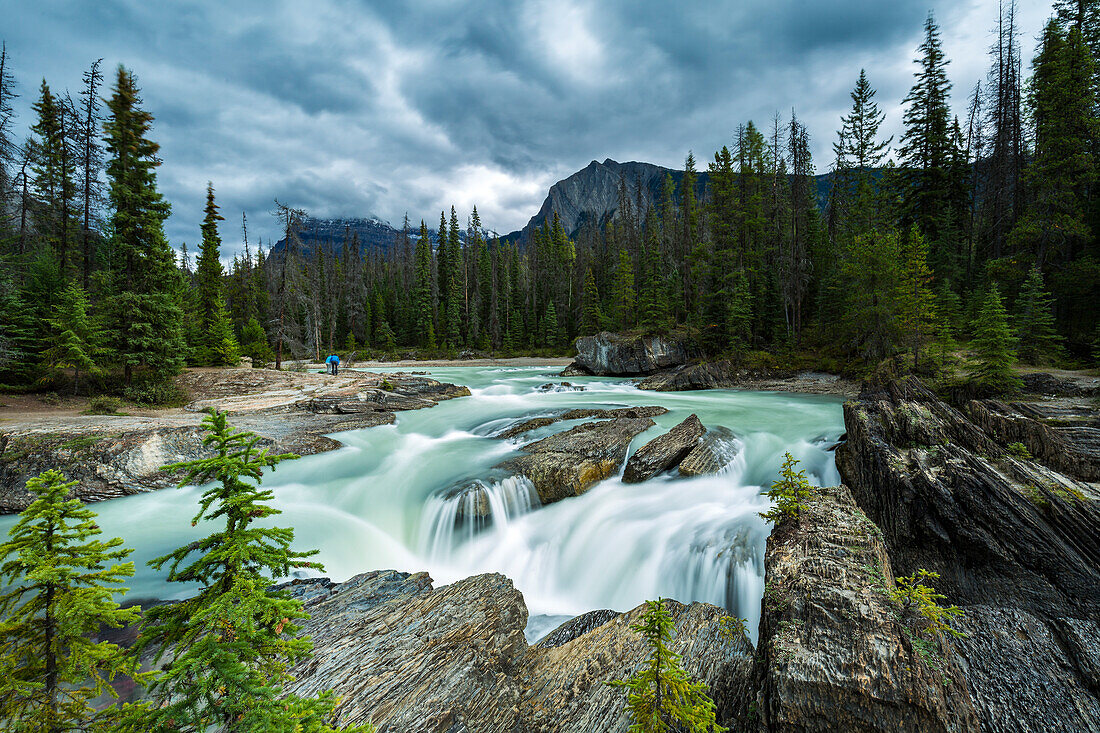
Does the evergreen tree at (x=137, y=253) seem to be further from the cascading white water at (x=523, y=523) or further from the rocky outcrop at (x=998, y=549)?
the rocky outcrop at (x=998, y=549)

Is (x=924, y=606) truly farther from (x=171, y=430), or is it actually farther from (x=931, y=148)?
(x=931, y=148)

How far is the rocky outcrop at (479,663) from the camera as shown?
3.14 metres

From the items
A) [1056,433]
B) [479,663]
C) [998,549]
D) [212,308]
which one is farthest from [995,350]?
[212,308]

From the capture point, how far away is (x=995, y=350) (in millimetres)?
12680

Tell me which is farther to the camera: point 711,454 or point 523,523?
point 711,454

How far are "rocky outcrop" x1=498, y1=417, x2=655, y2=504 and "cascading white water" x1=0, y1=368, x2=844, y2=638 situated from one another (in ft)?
0.93

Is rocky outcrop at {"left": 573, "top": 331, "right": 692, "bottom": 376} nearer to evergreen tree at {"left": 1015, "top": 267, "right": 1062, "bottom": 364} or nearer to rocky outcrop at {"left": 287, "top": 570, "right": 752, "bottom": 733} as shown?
evergreen tree at {"left": 1015, "top": 267, "right": 1062, "bottom": 364}

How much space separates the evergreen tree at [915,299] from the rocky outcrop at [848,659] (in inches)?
775

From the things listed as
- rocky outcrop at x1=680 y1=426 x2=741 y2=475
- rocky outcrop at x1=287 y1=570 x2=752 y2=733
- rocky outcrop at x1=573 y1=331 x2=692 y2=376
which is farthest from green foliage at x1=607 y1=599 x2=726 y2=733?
rocky outcrop at x1=573 y1=331 x2=692 y2=376

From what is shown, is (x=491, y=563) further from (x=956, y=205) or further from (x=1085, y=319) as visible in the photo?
(x=956, y=205)

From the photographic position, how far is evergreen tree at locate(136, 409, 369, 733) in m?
1.74

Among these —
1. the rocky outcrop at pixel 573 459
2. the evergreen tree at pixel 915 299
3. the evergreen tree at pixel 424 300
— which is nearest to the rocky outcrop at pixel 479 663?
the rocky outcrop at pixel 573 459

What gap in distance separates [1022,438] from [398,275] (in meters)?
74.0

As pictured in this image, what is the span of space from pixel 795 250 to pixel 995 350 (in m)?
17.2
